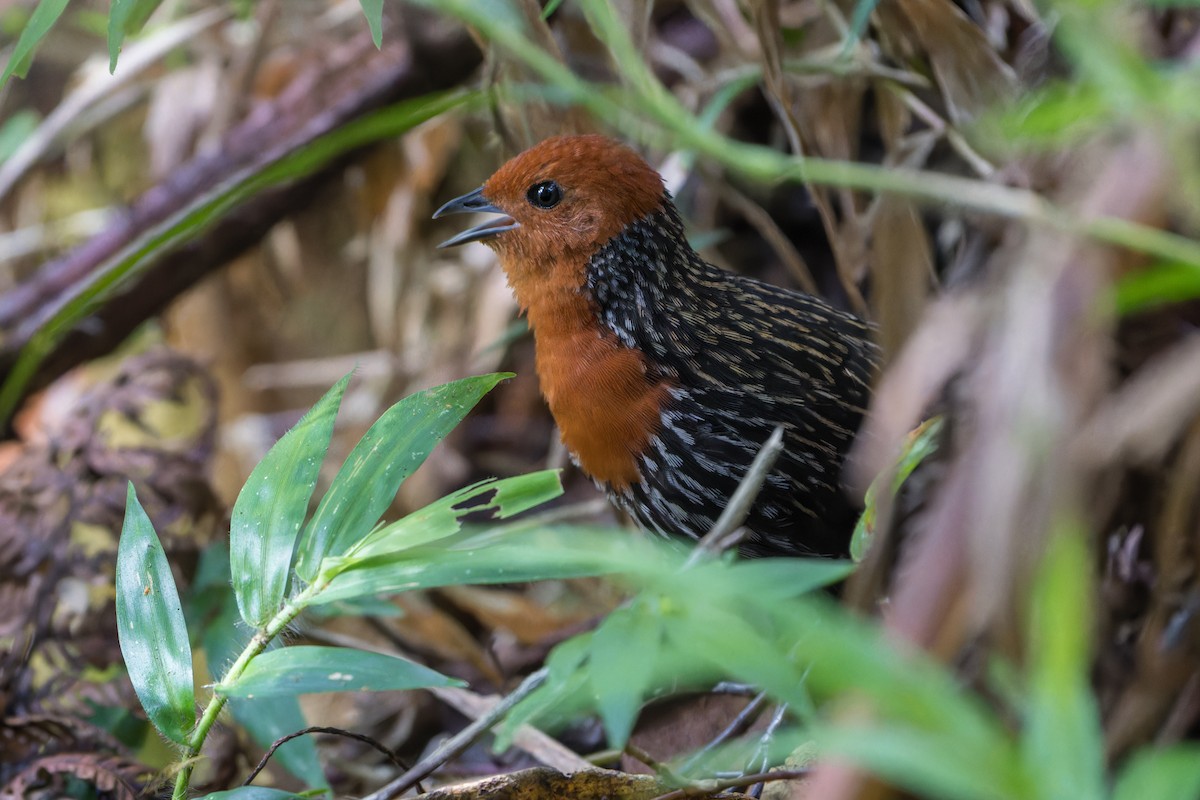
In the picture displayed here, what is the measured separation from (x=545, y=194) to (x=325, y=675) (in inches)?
56.7

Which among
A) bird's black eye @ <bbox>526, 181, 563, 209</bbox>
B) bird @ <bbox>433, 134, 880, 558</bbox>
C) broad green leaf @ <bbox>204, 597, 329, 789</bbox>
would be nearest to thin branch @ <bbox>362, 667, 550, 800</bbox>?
broad green leaf @ <bbox>204, 597, 329, 789</bbox>

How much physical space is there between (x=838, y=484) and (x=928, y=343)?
1199mm

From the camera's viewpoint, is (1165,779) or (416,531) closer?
(1165,779)

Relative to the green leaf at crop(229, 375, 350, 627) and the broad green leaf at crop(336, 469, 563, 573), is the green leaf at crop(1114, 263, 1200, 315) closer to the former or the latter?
the broad green leaf at crop(336, 469, 563, 573)

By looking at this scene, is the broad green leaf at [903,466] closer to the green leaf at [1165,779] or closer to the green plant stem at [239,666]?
the green leaf at [1165,779]

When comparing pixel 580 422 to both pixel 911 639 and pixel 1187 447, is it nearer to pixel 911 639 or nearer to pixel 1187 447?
pixel 1187 447

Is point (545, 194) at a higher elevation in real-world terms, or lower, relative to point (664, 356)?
higher

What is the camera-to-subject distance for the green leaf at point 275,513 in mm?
1632

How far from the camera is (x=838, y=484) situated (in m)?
2.39

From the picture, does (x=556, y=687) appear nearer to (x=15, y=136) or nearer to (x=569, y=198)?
(x=569, y=198)

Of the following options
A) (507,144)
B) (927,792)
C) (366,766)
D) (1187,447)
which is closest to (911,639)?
(927,792)

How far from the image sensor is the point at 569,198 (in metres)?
2.66

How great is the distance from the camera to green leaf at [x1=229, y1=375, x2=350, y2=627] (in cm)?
163

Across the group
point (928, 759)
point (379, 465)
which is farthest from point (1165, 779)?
point (379, 465)
